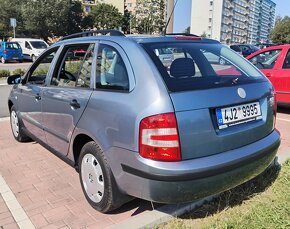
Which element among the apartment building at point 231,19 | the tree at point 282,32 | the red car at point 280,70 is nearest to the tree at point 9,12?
the red car at point 280,70

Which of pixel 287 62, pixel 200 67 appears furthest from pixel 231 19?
pixel 200 67

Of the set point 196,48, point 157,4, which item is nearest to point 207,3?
point 157,4

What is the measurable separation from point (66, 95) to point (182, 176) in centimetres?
164

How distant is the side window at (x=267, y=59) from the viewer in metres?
7.86

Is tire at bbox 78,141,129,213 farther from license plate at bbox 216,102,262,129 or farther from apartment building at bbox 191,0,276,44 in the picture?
apartment building at bbox 191,0,276,44

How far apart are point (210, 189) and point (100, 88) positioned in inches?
52.0

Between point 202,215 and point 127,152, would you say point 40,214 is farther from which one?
point 202,215

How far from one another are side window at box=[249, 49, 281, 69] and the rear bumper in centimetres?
558

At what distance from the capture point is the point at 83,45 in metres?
3.60

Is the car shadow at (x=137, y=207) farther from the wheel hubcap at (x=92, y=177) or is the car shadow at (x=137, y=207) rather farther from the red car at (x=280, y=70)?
the red car at (x=280, y=70)

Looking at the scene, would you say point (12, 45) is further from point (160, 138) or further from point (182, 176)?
point (182, 176)

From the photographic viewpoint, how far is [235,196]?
347cm

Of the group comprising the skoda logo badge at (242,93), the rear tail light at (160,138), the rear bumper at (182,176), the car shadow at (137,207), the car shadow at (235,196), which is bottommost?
the car shadow at (137,207)

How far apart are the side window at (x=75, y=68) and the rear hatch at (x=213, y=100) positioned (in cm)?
77
